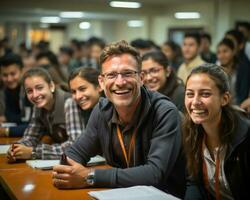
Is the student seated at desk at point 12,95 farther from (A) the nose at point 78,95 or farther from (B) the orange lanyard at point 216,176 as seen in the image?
(B) the orange lanyard at point 216,176

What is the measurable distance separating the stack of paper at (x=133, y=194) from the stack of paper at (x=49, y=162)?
562 mm

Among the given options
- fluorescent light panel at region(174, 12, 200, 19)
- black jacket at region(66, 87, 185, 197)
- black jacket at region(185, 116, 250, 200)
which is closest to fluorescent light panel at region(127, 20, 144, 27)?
fluorescent light panel at region(174, 12, 200, 19)

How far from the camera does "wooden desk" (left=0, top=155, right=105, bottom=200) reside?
179cm

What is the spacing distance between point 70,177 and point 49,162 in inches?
21.8

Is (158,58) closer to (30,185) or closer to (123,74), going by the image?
(123,74)

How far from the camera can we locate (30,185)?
1.96 metres

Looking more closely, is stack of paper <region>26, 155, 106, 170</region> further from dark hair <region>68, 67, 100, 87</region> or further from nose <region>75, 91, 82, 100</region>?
dark hair <region>68, 67, 100, 87</region>


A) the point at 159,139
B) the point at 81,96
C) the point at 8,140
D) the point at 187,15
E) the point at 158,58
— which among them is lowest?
the point at 8,140

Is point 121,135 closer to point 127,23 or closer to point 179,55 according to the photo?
point 179,55

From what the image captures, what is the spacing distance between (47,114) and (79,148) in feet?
3.13

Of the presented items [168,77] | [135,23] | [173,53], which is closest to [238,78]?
[168,77]

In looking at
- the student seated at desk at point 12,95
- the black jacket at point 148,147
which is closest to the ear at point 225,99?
the black jacket at point 148,147

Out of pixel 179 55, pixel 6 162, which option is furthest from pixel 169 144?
pixel 179 55

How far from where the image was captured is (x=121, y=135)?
7.01 ft
